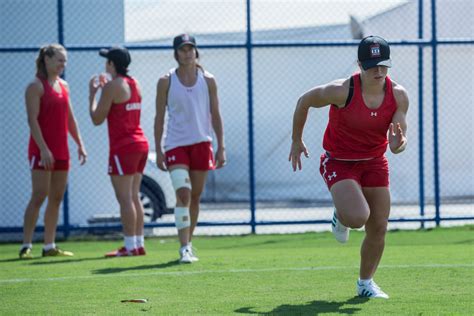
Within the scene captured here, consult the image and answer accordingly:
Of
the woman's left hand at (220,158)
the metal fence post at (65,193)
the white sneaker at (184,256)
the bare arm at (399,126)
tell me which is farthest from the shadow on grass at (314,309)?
the metal fence post at (65,193)

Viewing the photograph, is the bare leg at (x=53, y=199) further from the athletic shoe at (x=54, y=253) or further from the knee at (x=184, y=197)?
the knee at (x=184, y=197)

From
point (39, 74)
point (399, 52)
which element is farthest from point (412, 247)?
point (399, 52)

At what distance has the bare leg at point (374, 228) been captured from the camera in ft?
24.1

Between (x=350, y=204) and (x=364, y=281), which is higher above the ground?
(x=350, y=204)

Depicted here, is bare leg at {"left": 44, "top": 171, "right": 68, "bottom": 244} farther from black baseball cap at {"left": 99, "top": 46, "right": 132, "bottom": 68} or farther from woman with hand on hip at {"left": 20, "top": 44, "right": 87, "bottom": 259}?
black baseball cap at {"left": 99, "top": 46, "right": 132, "bottom": 68}

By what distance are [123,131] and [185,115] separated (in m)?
0.88

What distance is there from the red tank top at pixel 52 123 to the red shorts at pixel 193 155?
4.37 feet

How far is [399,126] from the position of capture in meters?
6.99

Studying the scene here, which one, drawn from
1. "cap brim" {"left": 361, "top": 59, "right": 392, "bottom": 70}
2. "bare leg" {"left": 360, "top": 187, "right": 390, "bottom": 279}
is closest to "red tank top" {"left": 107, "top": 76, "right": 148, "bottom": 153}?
"bare leg" {"left": 360, "top": 187, "right": 390, "bottom": 279}

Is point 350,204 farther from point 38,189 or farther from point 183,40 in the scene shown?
point 38,189

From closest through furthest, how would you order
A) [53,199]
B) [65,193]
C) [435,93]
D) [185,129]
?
[185,129]
[53,199]
[65,193]
[435,93]

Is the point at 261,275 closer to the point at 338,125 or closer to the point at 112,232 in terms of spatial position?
the point at 338,125

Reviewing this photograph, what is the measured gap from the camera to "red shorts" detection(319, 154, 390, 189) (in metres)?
7.37

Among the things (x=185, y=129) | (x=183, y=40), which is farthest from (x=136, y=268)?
(x=183, y=40)
